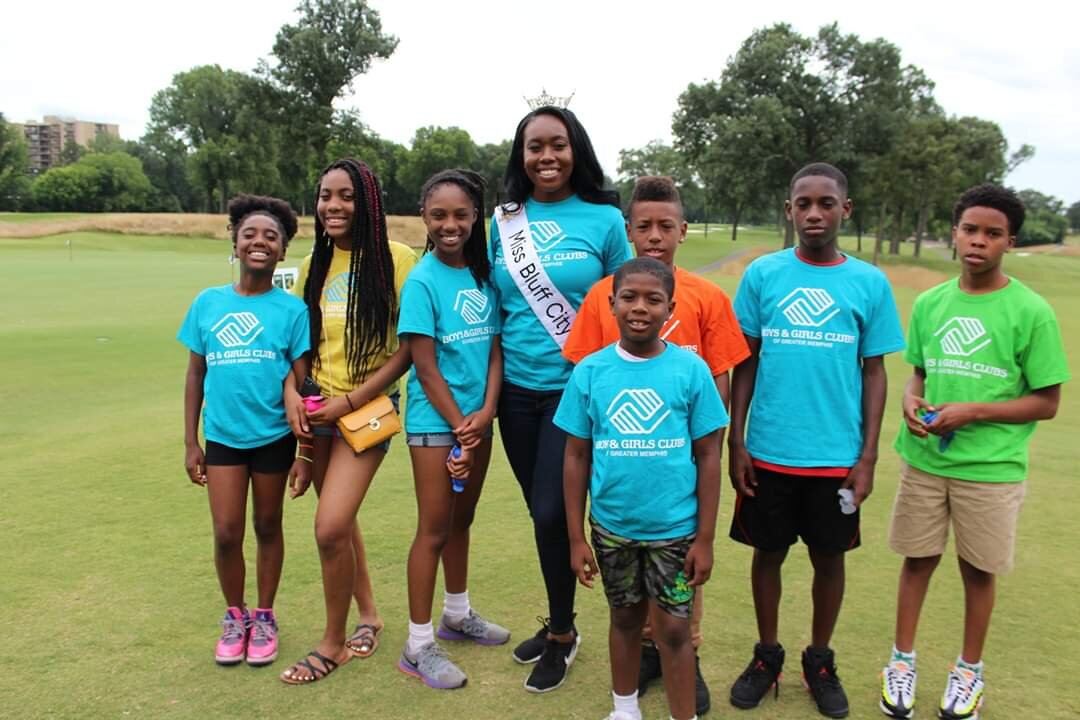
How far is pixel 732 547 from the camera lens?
484 cm

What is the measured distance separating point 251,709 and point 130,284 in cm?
2123

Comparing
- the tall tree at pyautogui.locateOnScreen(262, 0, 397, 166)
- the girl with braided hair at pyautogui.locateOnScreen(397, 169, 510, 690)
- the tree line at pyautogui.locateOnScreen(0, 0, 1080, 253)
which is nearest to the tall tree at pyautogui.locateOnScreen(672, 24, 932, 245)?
the tree line at pyautogui.locateOnScreen(0, 0, 1080, 253)

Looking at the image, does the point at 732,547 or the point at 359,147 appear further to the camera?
the point at 359,147

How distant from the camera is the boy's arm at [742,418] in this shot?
329cm

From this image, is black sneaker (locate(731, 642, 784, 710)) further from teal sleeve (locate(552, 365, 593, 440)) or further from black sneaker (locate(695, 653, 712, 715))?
teal sleeve (locate(552, 365, 593, 440))

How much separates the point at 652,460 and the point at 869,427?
97cm

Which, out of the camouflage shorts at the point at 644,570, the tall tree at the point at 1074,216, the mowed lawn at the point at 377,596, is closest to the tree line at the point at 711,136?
the tall tree at the point at 1074,216

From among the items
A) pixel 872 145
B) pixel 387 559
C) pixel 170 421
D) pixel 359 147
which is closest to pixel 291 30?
pixel 359 147

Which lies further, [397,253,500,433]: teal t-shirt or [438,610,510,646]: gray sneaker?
[438,610,510,646]: gray sneaker

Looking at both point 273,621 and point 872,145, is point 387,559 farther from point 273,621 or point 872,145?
point 872,145

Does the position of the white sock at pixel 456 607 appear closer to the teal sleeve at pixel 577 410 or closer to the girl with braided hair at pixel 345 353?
the girl with braided hair at pixel 345 353

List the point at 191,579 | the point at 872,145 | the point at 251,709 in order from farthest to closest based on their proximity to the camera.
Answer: the point at 872,145
the point at 191,579
the point at 251,709

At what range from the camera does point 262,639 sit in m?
3.57

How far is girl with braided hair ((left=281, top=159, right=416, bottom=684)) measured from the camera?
3514 millimetres
